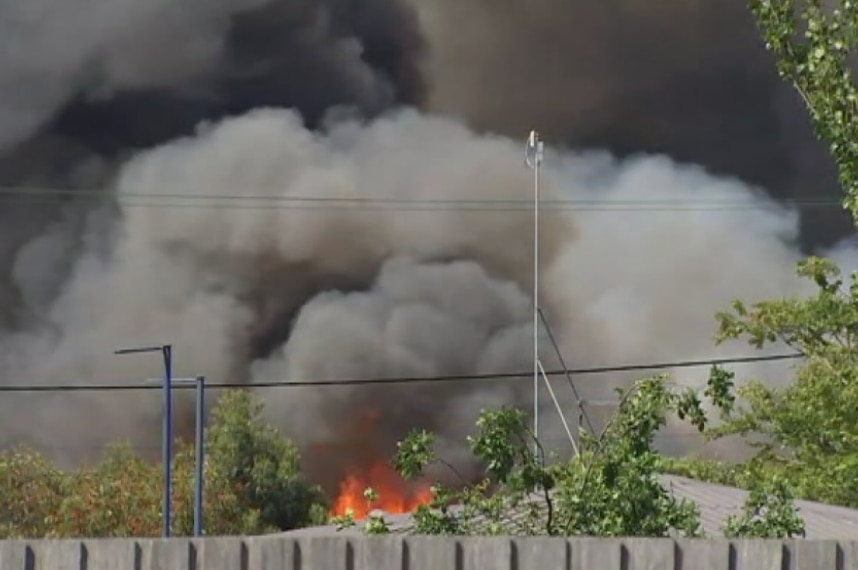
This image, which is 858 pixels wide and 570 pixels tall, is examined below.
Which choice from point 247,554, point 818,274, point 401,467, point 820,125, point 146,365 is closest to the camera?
point 247,554

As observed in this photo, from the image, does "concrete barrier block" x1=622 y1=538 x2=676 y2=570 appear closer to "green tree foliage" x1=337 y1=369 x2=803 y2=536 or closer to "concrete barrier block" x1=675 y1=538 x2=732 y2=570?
"concrete barrier block" x1=675 y1=538 x2=732 y2=570

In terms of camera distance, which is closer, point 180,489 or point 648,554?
point 648,554

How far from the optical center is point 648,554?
4316mm

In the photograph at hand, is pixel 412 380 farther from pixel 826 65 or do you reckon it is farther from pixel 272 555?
pixel 272 555

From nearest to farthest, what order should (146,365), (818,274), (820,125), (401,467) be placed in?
(820,125) < (401,467) < (818,274) < (146,365)

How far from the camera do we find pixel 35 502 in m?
21.7

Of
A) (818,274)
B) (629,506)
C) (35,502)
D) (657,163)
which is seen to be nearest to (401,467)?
(629,506)

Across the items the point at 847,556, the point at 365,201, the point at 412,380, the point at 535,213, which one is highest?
the point at 365,201

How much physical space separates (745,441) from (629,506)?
50.1ft

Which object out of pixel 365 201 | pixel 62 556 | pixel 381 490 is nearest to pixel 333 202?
pixel 365 201

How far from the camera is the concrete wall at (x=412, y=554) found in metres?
4.26

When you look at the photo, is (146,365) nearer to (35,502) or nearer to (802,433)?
(35,502)

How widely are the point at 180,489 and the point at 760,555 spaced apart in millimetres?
19303

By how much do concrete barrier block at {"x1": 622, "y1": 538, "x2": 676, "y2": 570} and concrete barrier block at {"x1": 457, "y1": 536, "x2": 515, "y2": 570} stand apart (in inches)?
13.9
